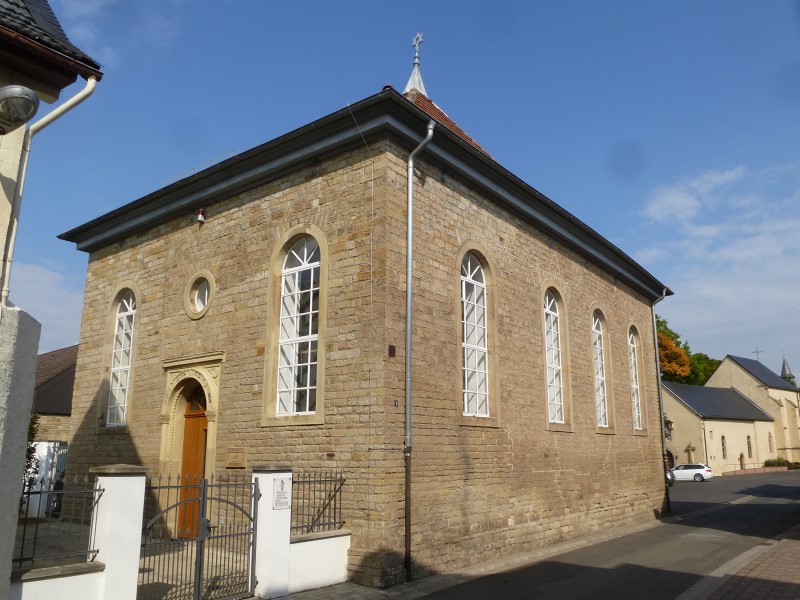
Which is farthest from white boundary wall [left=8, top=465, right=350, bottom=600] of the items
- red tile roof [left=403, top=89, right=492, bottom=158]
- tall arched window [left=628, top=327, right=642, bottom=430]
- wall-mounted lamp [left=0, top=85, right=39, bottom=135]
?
tall arched window [left=628, top=327, right=642, bottom=430]

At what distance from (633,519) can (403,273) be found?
34.6 ft

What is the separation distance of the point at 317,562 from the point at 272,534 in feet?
2.93

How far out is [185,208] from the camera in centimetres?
1278

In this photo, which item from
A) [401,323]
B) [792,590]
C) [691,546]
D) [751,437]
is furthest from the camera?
[751,437]

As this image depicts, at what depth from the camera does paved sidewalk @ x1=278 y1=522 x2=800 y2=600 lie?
8.10 meters

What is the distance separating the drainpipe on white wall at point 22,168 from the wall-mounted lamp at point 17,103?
106cm

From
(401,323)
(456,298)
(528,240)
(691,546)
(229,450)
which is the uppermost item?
(528,240)

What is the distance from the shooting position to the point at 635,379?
61.5 ft

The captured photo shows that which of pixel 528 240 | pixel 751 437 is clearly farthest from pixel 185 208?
pixel 751 437

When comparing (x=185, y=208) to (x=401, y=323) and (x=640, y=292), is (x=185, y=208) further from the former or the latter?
(x=640, y=292)

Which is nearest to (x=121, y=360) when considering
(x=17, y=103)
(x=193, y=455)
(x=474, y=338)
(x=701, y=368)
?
(x=193, y=455)

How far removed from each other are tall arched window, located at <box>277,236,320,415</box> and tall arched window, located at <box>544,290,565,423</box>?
5490 mm

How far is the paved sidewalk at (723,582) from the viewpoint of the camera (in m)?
8.10

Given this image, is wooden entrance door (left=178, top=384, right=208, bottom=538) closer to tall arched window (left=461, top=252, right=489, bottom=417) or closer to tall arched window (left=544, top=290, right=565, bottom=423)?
tall arched window (left=461, top=252, right=489, bottom=417)
